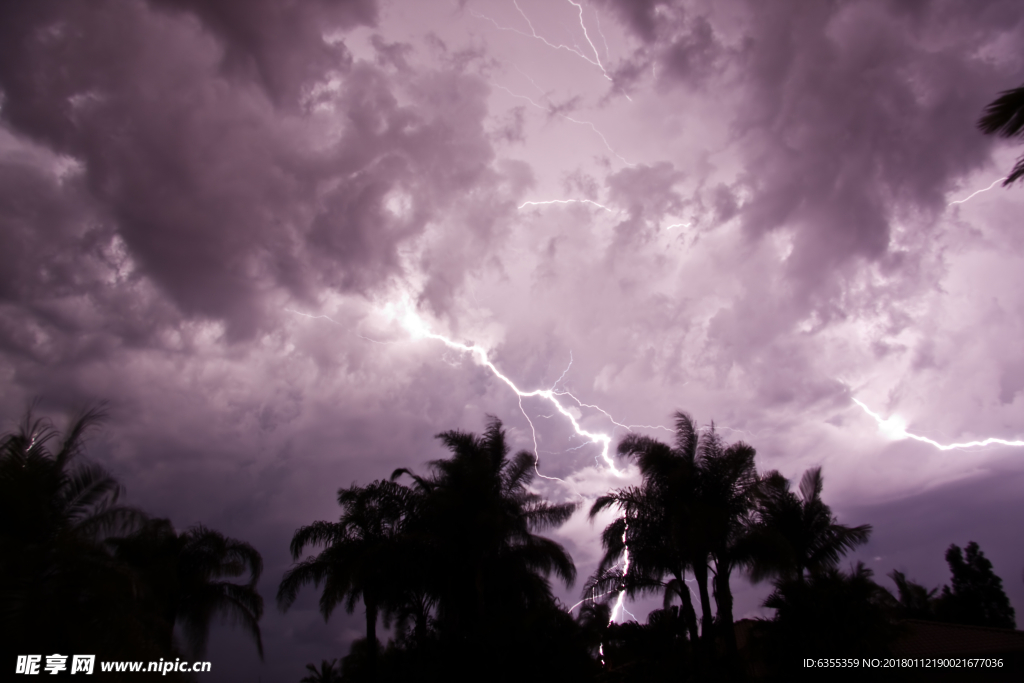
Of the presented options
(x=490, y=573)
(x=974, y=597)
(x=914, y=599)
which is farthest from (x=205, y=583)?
(x=974, y=597)

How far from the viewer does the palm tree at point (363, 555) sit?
662 inches

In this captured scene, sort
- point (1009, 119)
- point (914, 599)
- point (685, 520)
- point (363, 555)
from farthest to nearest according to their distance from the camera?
point (914, 599) < point (363, 555) < point (685, 520) < point (1009, 119)

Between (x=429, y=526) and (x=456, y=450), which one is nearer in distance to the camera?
(x=429, y=526)

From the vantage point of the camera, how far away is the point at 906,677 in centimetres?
1086

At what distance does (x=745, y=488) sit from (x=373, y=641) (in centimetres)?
1361

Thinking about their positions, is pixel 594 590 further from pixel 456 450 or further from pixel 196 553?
pixel 196 553

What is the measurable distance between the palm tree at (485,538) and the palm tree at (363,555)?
2.87 ft

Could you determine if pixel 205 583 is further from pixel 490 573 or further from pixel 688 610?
pixel 688 610

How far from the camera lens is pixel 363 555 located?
17203mm

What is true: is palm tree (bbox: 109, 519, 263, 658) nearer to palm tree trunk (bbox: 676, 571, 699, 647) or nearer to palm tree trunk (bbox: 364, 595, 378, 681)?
palm tree trunk (bbox: 364, 595, 378, 681)

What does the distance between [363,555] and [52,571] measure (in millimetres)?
9176

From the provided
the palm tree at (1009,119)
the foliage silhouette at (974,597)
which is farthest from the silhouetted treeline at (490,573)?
the foliage silhouette at (974,597)

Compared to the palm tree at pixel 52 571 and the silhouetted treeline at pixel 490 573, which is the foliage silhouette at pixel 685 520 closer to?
the silhouetted treeline at pixel 490 573

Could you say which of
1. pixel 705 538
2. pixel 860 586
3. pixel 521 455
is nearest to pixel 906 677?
pixel 860 586
